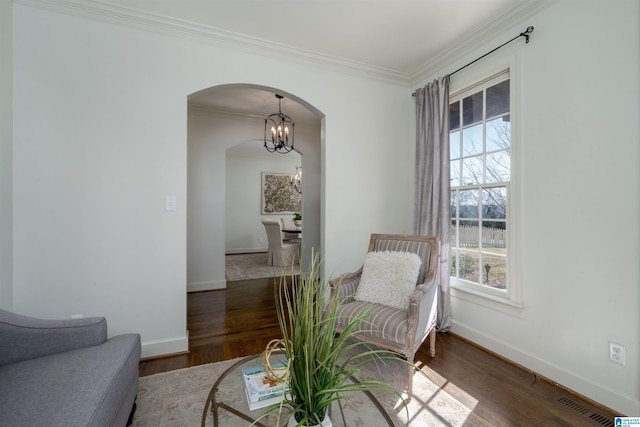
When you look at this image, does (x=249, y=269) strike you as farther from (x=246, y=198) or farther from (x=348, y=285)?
(x=348, y=285)

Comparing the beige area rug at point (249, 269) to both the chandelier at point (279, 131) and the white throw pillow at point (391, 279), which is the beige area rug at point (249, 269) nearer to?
the chandelier at point (279, 131)

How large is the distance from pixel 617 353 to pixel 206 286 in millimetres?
4288

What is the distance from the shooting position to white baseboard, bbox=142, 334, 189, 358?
2.26 metres

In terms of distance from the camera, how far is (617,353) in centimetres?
168

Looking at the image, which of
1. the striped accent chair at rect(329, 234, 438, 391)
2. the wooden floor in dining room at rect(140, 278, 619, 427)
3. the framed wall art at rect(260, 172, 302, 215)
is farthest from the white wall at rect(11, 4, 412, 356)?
the framed wall art at rect(260, 172, 302, 215)

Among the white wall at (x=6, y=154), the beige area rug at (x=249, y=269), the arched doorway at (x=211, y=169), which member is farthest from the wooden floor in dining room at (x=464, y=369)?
the beige area rug at (x=249, y=269)

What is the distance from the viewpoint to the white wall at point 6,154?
1.86 metres

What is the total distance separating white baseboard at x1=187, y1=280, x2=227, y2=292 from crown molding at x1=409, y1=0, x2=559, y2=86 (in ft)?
12.4

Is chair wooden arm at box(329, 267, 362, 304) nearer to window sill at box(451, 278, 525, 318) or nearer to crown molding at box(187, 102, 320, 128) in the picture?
window sill at box(451, 278, 525, 318)

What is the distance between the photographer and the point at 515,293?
2227 mm

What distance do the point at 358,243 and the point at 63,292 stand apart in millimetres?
A: 2558

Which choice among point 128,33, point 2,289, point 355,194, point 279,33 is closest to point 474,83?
point 355,194

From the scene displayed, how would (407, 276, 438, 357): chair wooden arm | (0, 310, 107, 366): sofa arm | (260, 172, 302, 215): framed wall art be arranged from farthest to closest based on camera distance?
(260, 172, 302, 215): framed wall art < (407, 276, 438, 357): chair wooden arm < (0, 310, 107, 366): sofa arm

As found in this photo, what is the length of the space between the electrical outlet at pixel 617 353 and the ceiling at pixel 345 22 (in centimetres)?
235
